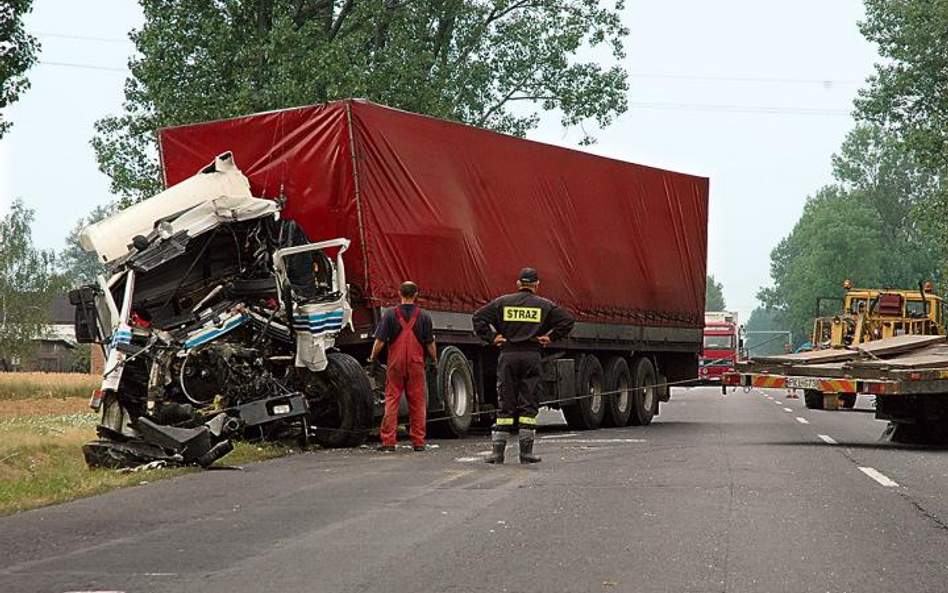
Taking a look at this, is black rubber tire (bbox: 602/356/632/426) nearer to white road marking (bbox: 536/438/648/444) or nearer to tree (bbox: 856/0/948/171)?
white road marking (bbox: 536/438/648/444)

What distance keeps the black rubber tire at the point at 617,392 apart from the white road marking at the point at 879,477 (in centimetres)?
960

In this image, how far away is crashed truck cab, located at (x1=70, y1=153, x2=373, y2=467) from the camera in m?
14.5

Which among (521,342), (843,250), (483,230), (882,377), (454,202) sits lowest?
(882,377)

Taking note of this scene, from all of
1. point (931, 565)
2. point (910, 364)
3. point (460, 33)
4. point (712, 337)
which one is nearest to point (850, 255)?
point (712, 337)

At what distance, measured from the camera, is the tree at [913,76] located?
160ft

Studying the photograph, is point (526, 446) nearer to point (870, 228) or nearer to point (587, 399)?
point (587, 399)

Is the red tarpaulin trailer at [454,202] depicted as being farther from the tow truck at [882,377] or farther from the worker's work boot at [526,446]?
the tow truck at [882,377]

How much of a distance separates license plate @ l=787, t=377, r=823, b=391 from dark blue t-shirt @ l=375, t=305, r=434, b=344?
454 cm

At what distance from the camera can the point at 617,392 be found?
78.2ft

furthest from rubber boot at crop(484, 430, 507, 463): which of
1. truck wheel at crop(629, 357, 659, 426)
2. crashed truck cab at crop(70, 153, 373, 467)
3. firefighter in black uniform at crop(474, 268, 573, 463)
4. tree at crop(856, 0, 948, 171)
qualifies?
tree at crop(856, 0, 948, 171)

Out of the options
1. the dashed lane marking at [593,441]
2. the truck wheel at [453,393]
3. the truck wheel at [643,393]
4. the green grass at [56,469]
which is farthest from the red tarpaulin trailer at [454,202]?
the green grass at [56,469]

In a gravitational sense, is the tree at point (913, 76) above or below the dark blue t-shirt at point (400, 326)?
above

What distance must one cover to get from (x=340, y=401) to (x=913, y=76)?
4503cm

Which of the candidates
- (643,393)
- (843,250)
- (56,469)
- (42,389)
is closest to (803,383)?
(643,393)
